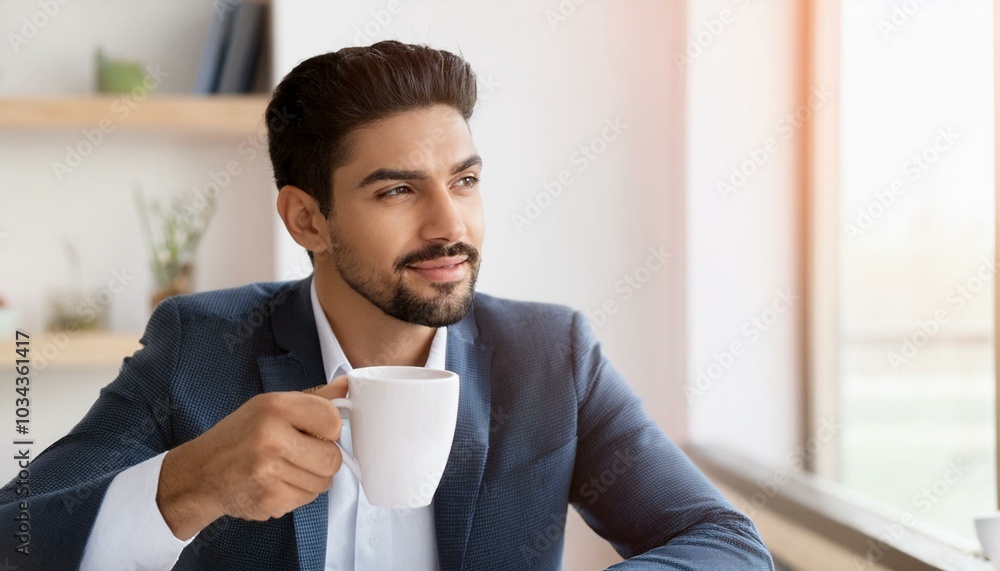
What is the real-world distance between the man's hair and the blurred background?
0.92 metres

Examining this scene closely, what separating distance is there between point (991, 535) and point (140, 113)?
2.20m

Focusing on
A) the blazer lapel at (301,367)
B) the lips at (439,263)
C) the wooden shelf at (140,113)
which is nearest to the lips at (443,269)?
the lips at (439,263)

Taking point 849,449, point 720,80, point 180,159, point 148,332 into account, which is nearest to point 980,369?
point 849,449

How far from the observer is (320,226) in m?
1.69

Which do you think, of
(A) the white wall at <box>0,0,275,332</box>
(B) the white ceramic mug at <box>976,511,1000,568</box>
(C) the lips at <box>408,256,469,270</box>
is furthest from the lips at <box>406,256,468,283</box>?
(A) the white wall at <box>0,0,275,332</box>

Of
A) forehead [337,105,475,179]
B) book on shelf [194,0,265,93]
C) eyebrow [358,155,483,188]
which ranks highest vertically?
book on shelf [194,0,265,93]

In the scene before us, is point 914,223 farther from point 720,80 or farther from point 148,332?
point 148,332

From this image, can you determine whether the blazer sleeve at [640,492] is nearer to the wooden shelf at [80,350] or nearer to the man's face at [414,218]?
the man's face at [414,218]

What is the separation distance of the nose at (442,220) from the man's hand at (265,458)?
47 centimetres

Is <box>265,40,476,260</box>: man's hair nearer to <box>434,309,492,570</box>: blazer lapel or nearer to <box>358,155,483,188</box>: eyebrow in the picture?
<box>358,155,483,188</box>: eyebrow

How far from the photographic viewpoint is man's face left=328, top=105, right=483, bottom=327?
1511 millimetres

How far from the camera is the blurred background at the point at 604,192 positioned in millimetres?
2494

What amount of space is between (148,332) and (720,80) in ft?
5.72

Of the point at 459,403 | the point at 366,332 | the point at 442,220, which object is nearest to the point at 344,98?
the point at 442,220
